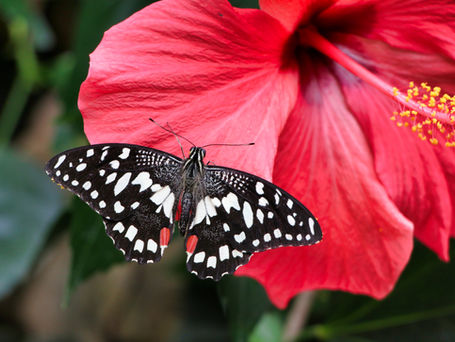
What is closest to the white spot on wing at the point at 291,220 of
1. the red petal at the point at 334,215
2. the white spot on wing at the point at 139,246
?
the red petal at the point at 334,215

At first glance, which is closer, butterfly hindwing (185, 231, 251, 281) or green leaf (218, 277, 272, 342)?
butterfly hindwing (185, 231, 251, 281)

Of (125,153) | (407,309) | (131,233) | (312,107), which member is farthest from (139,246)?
(407,309)

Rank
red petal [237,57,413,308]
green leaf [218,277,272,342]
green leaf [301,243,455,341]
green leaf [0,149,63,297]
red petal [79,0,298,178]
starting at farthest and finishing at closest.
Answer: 1. green leaf [0,149,63,297]
2. green leaf [301,243,455,341]
3. green leaf [218,277,272,342]
4. red petal [237,57,413,308]
5. red petal [79,0,298,178]

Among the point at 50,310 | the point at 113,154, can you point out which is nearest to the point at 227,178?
the point at 113,154

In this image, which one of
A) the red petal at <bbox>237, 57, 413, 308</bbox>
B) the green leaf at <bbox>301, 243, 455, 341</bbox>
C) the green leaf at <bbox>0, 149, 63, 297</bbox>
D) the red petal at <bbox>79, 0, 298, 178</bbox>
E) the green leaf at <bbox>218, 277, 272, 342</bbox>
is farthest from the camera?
the green leaf at <bbox>0, 149, 63, 297</bbox>

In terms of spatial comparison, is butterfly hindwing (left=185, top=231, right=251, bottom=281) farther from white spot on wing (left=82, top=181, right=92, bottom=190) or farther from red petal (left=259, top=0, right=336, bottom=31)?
red petal (left=259, top=0, right=336, bottom=31)

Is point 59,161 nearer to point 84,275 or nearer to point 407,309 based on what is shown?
point 84,275

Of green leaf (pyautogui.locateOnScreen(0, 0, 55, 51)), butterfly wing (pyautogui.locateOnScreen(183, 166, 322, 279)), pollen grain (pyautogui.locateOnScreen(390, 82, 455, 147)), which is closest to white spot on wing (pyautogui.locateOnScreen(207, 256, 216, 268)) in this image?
butterfly wing (pyautogui.locateOnScreen(183, 166, 322, 279))
